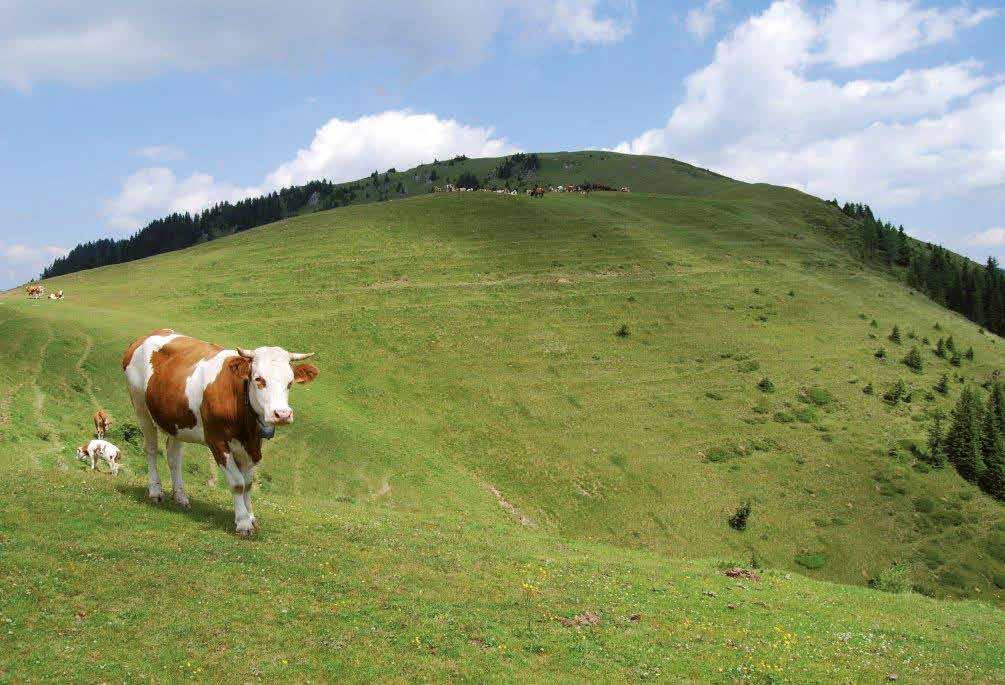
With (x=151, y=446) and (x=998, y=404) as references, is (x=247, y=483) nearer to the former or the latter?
(x=151, y=446)

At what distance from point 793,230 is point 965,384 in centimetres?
5339

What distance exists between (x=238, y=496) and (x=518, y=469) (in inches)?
1214

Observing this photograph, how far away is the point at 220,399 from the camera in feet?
52.1

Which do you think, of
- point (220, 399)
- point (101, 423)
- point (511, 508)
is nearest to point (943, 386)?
point (511, 508)

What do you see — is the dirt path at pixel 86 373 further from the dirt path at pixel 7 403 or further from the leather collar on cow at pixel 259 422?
the leather collar on cow at pixel 259 422

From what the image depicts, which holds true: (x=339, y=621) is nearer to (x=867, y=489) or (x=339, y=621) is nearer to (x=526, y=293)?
(x=867, y=489)

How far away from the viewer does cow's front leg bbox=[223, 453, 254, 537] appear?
52.1 feet

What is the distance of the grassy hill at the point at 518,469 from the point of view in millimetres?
13055

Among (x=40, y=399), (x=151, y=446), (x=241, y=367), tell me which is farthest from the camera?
(x=40, y=399)

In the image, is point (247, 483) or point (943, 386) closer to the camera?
point (247, 483)

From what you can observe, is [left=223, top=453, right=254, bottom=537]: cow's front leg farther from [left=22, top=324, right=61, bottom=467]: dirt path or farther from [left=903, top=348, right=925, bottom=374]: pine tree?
[left=903, top=348, right=925, bottom=374]: pine tree

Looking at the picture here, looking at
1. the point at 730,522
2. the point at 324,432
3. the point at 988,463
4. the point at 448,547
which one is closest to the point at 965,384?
the point at 988,463

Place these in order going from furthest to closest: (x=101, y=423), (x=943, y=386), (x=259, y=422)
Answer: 1. (x=943, y=386)
2. (x=101, y=423)
3. (x=259, y=422)

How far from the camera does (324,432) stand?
137 ft
